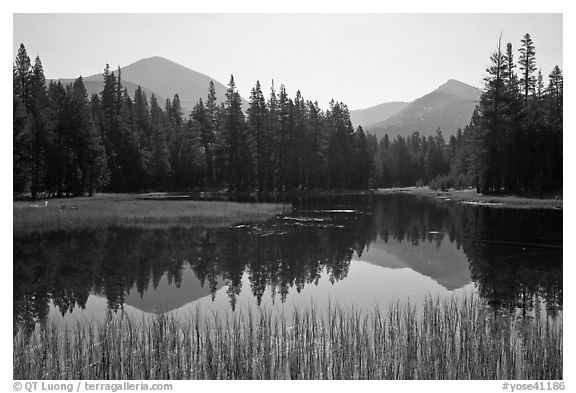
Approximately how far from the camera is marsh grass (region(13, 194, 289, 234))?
30.7 metres

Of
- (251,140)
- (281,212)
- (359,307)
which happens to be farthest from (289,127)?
(359,307)

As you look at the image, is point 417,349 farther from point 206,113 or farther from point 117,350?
point 206,113

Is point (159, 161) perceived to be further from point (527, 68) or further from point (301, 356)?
point (301, 356)

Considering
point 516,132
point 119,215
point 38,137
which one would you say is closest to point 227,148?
point 38,137

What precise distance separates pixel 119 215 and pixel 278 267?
20.2 metres

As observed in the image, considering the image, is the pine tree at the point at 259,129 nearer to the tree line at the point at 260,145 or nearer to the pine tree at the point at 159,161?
the tree line at the point at 260,145

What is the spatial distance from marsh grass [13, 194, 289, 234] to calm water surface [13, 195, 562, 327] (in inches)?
115

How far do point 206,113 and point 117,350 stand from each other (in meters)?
101

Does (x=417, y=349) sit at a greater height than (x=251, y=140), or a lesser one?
lesser

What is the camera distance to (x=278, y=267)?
1977 cm

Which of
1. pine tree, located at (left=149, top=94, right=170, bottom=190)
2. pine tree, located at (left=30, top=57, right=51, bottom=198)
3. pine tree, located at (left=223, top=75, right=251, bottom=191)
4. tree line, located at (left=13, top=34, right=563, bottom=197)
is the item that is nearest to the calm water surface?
tree line, located at (left=13, top=34, right=563, bottom=197)

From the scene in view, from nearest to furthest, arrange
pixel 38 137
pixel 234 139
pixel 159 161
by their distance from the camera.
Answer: pixel 38 137
pixel 159 161
pixel 234 139

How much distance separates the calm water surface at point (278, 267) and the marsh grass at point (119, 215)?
291cm

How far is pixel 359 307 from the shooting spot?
545 inches
